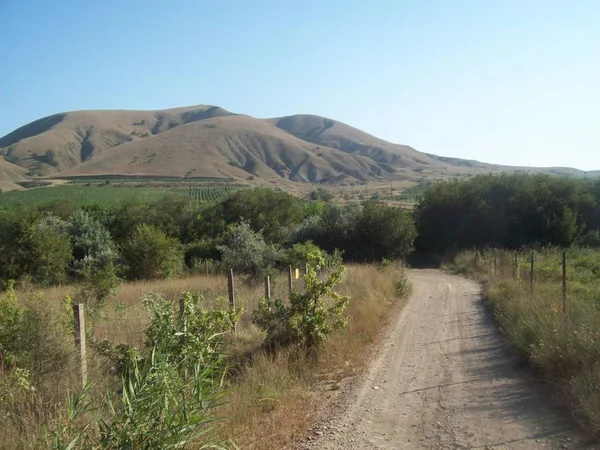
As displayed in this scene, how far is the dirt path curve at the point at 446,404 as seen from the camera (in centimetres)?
546

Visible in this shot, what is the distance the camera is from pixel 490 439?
5.38m

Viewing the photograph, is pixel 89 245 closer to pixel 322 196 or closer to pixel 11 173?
pixel 322 196

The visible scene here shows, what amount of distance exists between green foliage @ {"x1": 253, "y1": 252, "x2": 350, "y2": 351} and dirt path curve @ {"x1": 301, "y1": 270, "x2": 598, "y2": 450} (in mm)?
1100

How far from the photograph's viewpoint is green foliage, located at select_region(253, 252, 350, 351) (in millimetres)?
8680

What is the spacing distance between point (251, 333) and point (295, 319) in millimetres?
1752

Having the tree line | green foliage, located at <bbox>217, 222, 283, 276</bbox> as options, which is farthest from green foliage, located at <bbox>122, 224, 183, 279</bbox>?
green foliage, located at <bbox>217, 222, 283, 276</bbox>

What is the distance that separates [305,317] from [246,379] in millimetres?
1939

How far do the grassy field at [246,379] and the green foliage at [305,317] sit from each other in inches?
11.9

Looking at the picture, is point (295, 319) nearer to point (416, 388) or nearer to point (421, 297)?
point (416, 388)

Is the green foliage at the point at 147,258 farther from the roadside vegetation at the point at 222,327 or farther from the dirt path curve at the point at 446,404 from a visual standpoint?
the dirt path curve at the point at 446,404

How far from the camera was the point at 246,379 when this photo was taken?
709 centimetres

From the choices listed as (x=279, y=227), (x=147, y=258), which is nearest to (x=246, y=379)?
(x=147, y=258)

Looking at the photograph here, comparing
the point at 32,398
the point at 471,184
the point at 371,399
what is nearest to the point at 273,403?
the point at 371,399

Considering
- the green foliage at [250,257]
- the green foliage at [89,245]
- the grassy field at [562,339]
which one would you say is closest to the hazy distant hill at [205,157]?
the green foliage at [89,245]
